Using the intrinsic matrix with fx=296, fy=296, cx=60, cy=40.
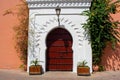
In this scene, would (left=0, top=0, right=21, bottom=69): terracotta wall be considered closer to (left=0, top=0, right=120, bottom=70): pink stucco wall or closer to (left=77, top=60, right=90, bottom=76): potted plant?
(left=0, top=0, right=120, bottom=70): pink stucco wall

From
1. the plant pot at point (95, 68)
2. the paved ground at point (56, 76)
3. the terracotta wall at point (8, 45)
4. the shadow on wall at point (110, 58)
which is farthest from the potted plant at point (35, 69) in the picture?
the shadow on wall at point (110, 58)

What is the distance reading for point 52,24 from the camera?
50.0 feet

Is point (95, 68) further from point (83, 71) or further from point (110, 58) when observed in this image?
point (83, 71)

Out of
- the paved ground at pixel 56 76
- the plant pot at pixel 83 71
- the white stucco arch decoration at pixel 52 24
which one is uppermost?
the white stucco arch decoration at pixel 52 24

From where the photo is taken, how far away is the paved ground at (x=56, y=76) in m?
13.4

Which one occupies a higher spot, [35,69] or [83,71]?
[35,69]

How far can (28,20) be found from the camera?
15484 mm

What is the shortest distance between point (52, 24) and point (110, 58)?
3573mm

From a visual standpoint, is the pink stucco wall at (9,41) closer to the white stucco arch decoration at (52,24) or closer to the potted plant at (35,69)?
the white stucco arch decoration at (52,24)

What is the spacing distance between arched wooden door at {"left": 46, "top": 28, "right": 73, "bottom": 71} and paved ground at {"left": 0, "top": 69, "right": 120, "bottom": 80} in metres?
0.71

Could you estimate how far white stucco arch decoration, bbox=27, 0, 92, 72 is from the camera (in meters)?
15.1

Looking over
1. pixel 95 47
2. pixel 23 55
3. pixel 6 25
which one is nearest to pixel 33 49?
pixel 23 55

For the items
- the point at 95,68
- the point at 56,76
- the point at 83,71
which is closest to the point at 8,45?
the point at 56,76

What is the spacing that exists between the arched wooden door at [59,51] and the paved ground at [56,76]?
2.33 feet
